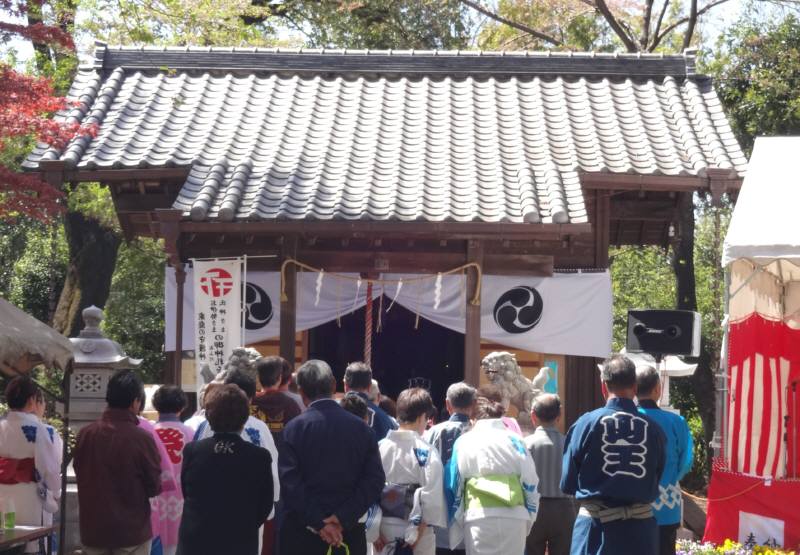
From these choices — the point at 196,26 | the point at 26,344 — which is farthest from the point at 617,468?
the point at 196,26

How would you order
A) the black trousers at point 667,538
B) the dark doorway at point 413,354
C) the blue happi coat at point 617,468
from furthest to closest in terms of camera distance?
the dark doorway at point 413,354
the black trousers at point 667,538
the blue happi coat at point 617,468

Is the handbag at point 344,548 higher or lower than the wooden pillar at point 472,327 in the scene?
lower

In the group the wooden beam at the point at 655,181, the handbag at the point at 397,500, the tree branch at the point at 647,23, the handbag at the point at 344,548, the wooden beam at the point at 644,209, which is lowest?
the handbag at the point at 344,548

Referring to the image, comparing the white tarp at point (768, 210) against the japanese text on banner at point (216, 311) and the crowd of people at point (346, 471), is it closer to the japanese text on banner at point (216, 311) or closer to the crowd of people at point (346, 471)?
the crowd of people at point (346, 471)

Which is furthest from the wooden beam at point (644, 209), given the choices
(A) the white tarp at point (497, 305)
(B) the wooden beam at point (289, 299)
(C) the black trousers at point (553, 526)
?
(C) the black trousers at point (553, 526)

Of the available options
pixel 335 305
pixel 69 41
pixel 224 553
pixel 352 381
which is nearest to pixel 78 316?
pixel 335 305

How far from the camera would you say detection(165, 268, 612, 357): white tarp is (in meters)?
11.8

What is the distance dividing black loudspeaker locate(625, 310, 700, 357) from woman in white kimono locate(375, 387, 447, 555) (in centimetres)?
468

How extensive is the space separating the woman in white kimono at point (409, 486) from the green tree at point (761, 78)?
13.4 metres

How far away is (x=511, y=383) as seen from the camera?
10375 millimetres

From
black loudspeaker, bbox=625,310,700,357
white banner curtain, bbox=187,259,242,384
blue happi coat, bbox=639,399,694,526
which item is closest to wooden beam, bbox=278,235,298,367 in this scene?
white banner curtain, bbox=187,259,242,384

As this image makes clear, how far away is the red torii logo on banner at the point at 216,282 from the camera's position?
11227mm

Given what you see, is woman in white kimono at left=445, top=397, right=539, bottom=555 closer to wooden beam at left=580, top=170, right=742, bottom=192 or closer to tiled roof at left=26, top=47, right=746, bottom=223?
tiled roof at left=26, top=47, right=746, bottom=223

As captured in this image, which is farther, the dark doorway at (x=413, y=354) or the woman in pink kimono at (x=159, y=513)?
the dark doorway at (x=413, y=354)
